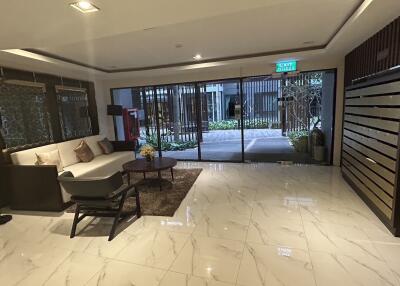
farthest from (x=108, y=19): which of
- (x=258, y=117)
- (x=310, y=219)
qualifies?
(x=258, y=117)

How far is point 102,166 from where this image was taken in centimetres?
445

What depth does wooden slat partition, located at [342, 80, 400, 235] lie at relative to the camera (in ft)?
8.41

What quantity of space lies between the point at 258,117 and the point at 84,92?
19.3 ft

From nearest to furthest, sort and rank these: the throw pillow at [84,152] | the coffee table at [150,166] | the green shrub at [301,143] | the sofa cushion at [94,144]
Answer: the coffee table at [150,166] < the throw pillow at [84,152] < the sofa cushion at [94,144] < the green shrub at [301,143]

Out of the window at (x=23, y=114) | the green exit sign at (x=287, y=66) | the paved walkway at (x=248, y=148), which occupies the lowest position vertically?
the paved walkway at (x=248, y=148)

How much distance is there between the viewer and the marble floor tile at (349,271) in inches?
75.5

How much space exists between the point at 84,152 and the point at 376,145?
4992mm

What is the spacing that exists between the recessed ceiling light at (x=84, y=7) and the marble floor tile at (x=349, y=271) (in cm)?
305

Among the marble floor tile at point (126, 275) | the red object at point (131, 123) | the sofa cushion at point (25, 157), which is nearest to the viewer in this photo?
the marble floor tile at point (126, 275)

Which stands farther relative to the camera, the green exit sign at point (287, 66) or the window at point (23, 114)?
the green exit sign at point (287, 66)

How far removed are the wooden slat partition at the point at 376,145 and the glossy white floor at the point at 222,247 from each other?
0.83 feet

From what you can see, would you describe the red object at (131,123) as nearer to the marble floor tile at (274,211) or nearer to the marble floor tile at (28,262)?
the marble floor tile at (28,262)

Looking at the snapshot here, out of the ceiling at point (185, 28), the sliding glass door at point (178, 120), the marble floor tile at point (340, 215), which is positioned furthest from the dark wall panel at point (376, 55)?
the sliding glass door at point (178, 120)

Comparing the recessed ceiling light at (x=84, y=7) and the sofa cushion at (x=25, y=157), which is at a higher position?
the recessed ceiling light at (x=84, y=7)
